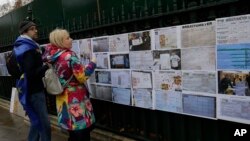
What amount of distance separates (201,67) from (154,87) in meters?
0.81

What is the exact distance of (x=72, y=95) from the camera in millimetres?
4078

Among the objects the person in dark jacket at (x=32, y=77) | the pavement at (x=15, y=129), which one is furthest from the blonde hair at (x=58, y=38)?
the pavement at (x=15, y=129)

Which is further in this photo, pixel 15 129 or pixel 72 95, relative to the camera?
pixel 15 129

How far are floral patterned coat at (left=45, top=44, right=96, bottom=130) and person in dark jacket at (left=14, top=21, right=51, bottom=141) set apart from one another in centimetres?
35

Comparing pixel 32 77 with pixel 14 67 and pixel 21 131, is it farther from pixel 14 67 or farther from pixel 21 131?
pixel 21 131

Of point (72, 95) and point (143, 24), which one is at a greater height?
point (143, 24)

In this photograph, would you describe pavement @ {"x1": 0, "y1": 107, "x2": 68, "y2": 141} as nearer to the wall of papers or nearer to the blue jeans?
the blue jeans

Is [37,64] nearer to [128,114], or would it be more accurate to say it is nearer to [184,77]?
[128,114]

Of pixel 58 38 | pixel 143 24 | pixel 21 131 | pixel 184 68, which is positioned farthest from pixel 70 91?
pixel 21 131

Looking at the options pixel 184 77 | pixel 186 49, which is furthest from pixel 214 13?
pixel 184 77

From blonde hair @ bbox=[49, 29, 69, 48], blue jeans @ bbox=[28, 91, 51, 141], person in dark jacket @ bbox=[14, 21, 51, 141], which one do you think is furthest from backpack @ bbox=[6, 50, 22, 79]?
blonde hair @ bbox=[49, 29, 69, 48]

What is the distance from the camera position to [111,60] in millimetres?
4680

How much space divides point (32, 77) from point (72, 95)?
692 mm

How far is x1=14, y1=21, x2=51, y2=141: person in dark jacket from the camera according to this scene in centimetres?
432
